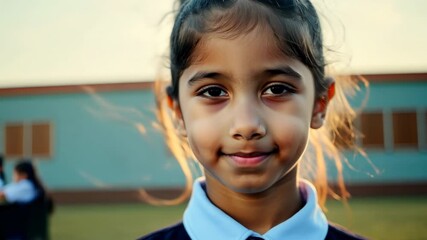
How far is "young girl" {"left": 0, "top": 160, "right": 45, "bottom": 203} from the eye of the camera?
4366 mm

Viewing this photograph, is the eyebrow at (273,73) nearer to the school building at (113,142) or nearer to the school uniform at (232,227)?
the school uniform at (232,227)

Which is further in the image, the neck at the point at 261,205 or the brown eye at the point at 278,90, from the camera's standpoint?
the neck at the point at 261,205

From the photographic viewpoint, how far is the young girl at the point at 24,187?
172 inches

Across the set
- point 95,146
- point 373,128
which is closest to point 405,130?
point 373,128

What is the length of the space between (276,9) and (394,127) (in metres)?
9.88

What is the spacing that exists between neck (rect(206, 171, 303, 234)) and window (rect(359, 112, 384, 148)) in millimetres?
8502

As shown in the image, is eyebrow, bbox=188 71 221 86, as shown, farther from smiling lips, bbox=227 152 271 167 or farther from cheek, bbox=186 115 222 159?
smiling lips, bbox=227 152 271 167

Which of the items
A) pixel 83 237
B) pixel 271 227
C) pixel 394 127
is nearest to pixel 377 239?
pixel 83 237

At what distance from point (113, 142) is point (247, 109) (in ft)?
33.5

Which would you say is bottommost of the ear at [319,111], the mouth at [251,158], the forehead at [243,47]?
the ear at [319,111]

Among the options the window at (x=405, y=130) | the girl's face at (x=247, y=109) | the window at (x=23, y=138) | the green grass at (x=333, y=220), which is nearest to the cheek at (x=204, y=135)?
the girl's face at (x=247, y=109)

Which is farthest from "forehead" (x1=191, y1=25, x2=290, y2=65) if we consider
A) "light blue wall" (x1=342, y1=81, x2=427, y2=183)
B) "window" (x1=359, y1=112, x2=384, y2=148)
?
"light blue wall" (x1=342, y1=81, x2=427, y2=183)

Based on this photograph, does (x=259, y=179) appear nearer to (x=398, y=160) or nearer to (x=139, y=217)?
(x=139, y=217)

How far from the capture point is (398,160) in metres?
10.6
